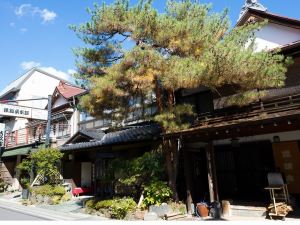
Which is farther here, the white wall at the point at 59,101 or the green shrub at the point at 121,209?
the white wall at the point at 59,101

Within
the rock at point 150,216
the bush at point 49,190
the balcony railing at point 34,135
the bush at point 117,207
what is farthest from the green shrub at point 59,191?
the rock at point 150,216

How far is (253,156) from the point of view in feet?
46.0

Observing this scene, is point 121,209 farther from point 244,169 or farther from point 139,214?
point 244,169

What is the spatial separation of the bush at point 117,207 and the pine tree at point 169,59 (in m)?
2.02

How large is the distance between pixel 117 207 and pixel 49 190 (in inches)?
327

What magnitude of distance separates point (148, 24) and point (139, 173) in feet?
21.7

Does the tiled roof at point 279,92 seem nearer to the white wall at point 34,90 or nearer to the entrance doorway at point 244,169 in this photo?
the entrance doorway at point 244,169

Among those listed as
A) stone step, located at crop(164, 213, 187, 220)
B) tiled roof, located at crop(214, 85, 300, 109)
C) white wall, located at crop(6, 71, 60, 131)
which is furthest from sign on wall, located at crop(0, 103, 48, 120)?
tiled roof, located at crop(214, 85, 300, 109)

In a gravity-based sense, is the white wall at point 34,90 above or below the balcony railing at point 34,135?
above

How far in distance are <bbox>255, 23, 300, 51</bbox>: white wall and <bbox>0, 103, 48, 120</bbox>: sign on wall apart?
1579 centimetres

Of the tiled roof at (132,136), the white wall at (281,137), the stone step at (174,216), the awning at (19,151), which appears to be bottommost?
the stone step at (174,216)

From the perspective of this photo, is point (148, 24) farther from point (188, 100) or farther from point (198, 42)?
point (188, 100)

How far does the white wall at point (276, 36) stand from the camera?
15.2 m
